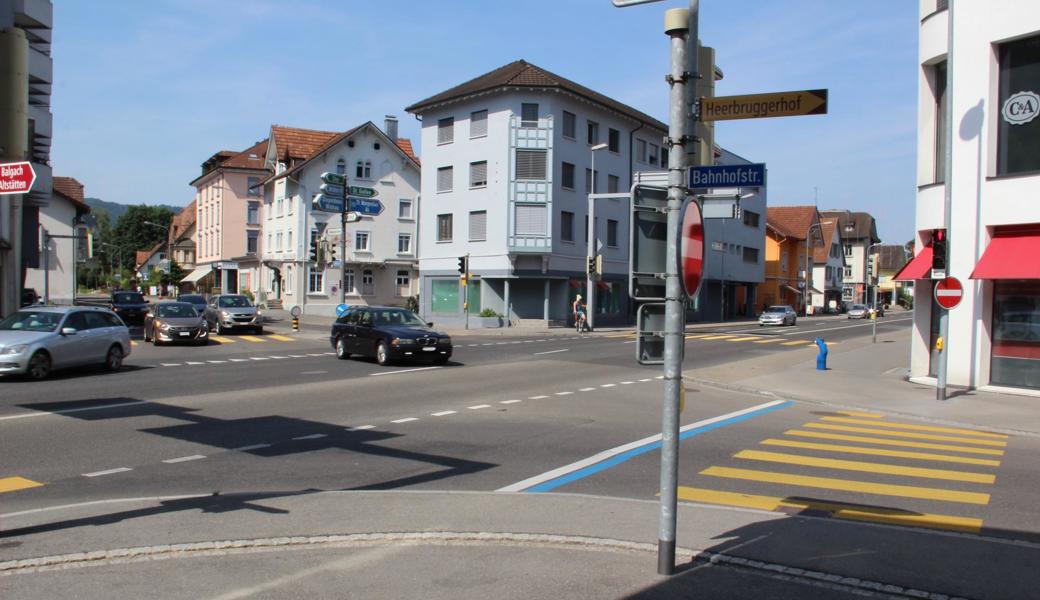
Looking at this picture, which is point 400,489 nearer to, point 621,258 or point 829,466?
point 829,466

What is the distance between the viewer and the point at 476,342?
32.2 meters

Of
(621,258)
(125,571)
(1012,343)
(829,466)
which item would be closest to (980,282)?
(1012,343)

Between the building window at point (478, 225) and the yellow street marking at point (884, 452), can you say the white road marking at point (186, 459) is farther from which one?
the building window at point (478, 225)

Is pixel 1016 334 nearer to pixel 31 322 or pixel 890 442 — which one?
pixel 890 442

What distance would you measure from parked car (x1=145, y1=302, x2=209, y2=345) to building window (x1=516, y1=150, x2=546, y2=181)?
69.4 feet

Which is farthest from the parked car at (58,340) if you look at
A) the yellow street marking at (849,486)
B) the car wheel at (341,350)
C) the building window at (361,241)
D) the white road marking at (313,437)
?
the building window at (361,241)

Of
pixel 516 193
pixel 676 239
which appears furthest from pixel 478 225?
pixel 676 239

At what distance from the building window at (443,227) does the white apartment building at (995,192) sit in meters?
32.5

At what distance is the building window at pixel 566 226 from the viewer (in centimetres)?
4566

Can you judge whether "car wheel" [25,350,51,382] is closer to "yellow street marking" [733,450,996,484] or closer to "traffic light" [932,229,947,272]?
"yellow street marking" [733,450,996,484]

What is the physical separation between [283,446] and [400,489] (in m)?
2.87

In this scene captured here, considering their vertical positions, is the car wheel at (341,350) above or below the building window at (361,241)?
below

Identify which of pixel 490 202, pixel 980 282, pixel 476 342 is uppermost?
pixel 490 202

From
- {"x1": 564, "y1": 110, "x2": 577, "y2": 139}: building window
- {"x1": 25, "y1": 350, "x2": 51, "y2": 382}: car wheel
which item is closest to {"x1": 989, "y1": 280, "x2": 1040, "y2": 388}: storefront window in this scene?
{"x1": 25, "y1": 350, "x2": 51, "y2": 382}: car wheel
